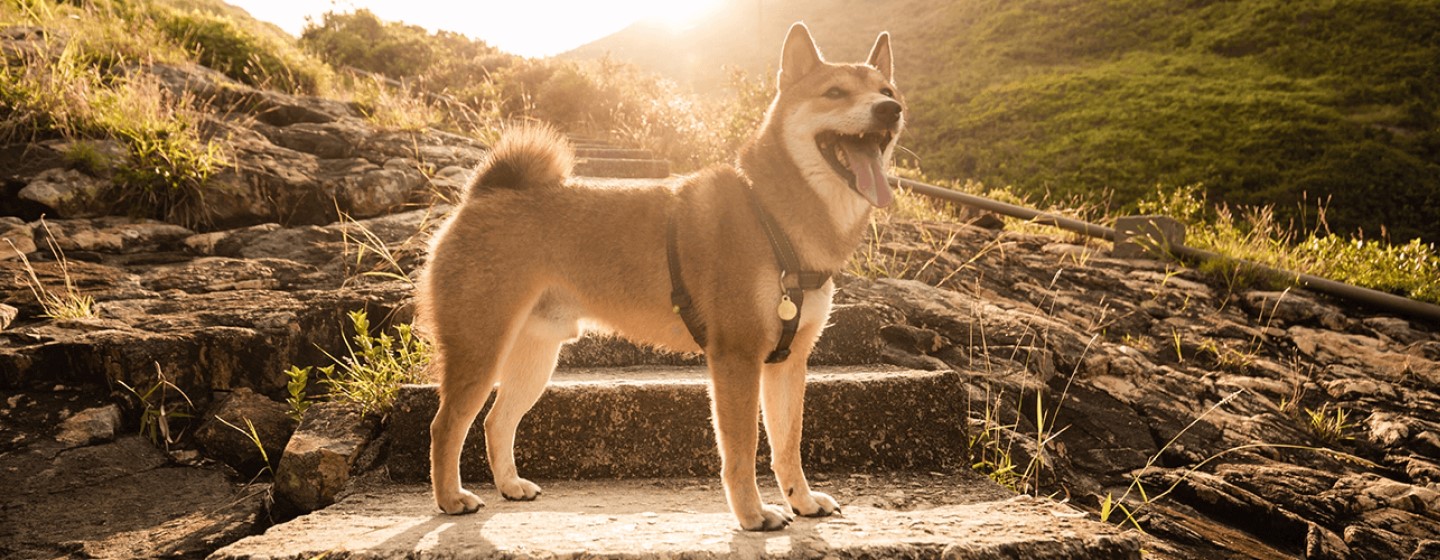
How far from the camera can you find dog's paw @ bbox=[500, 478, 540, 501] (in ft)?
9.96

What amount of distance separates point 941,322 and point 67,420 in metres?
4.60

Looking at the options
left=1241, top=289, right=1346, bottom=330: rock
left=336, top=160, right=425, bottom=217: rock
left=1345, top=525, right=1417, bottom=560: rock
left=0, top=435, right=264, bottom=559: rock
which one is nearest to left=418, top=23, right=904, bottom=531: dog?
left=0, top=435, right=264, bottom=559: rock

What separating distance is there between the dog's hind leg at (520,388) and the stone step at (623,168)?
180 inches

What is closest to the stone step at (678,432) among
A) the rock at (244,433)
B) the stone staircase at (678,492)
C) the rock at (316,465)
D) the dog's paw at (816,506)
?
the stone staircase at (678,492)

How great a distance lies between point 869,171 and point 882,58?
888 mm

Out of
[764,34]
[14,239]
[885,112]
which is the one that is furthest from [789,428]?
[764,34]

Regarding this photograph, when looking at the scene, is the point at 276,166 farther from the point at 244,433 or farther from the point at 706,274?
the point at 706,274

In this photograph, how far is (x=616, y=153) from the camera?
9.09 m

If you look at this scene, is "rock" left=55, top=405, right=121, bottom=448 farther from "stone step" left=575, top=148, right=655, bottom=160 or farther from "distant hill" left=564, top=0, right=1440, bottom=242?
"distant hill" left=564, top=0, right=1440, bottom=242

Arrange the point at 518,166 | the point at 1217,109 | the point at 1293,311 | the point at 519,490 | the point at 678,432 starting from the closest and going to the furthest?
the point at 519,490 < the point at 518,166 < the point at 678,432 < the point at 1293,311 < the point at 1217,109

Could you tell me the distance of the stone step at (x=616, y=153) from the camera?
8.69 meters

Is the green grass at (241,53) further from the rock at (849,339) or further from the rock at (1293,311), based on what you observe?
the rock at (1293,311)

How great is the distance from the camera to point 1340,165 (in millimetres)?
16797

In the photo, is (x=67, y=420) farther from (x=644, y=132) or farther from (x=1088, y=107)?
(x=1088, y=107)
